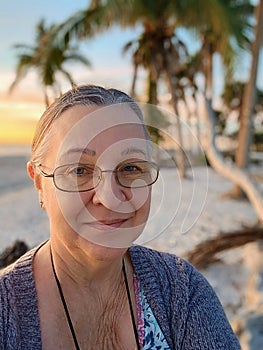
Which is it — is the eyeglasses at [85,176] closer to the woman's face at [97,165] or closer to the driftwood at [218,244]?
the woman's face at [97,165]

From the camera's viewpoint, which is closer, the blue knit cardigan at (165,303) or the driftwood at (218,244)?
the blue knit cardigan at (165,303)

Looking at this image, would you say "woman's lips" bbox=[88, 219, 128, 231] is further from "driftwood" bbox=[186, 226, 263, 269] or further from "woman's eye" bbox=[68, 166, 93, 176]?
"driftwood" bbox=[186, 226, 263, 269]

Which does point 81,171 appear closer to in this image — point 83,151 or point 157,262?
point 83,151

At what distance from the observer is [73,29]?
469 inches

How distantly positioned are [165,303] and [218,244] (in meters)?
3.44

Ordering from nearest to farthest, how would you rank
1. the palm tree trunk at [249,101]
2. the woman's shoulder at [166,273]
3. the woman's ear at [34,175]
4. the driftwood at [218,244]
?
the woman's ear at [34,175]
the woman's shoulder at [166,273]
the driftwood at [218,244]
the palm tree trunk at [249,101]

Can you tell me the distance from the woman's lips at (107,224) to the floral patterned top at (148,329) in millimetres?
275

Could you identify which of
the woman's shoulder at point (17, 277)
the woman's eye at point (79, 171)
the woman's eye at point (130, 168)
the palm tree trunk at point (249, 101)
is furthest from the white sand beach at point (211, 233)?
the palm tree trunk at point (249, 101)

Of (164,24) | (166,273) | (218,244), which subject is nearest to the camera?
(166,273)

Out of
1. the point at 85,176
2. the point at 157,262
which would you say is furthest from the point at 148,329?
the point at 85,176

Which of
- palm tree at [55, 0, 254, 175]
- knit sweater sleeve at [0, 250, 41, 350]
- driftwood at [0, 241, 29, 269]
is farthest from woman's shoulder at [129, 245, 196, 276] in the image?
palm tree at [55, 0, 254, 175]

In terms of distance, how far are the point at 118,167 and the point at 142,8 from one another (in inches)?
433

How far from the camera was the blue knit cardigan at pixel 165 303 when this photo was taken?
1.07 m

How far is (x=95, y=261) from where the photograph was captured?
1.16 m
